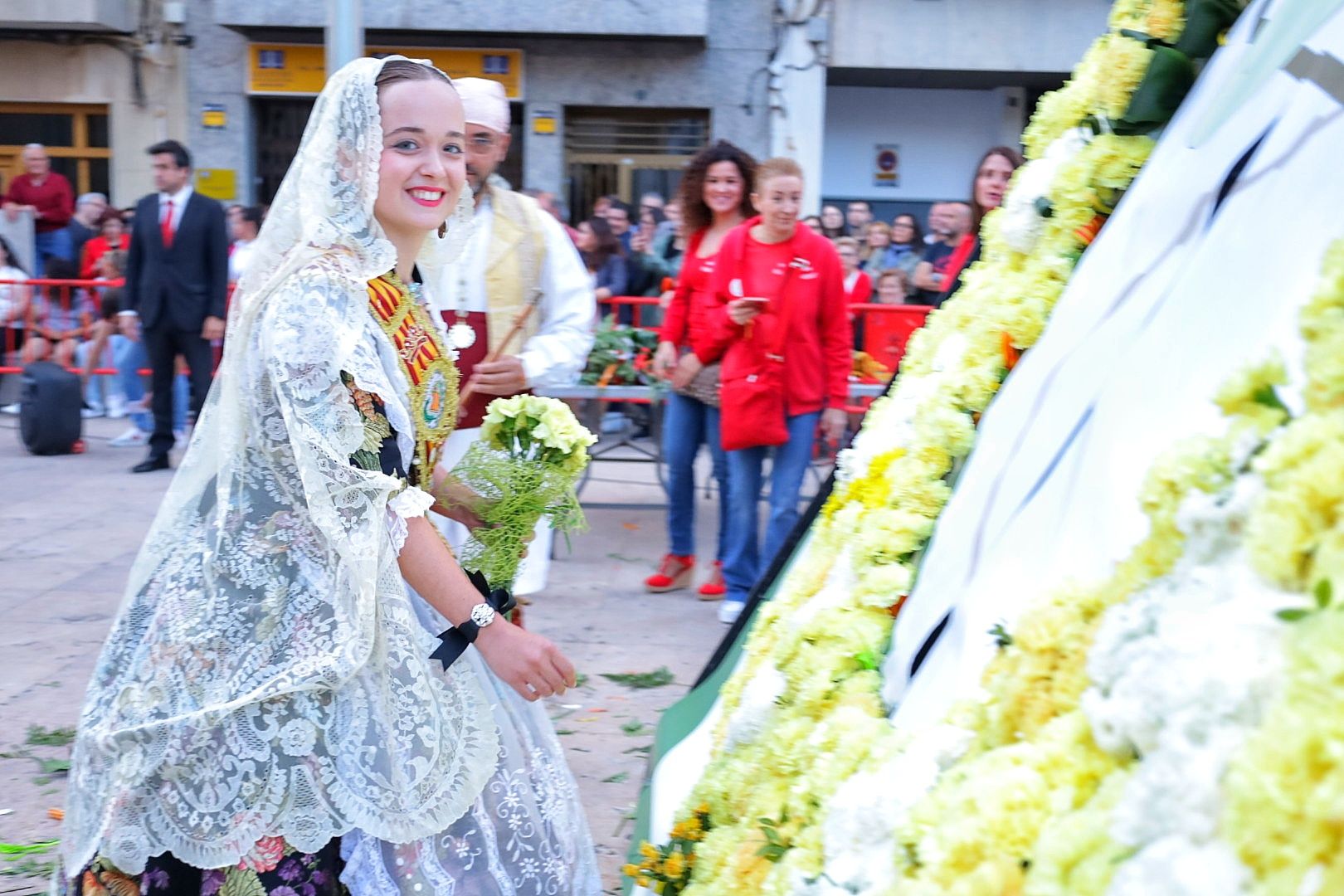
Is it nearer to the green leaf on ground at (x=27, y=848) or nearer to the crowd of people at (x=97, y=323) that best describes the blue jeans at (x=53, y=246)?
the crowd of people at (x=97, y=323)

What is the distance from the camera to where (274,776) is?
251 cm

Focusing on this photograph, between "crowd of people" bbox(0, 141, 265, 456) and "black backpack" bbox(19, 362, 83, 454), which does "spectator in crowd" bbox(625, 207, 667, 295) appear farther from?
"black backpack" bbox(19, 362, 83, 454)

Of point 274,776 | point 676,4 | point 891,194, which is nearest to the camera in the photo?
point 274,776

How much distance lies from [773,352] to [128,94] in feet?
44.3

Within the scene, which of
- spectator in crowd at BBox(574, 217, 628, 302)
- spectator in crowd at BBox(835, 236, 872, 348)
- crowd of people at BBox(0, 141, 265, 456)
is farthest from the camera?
crowd of people at BBox(0, 141, 265, 456)

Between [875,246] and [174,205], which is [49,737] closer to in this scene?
[174,205]

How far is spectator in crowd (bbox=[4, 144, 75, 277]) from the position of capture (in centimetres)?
1329

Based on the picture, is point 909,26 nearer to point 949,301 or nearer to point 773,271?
point 773,271

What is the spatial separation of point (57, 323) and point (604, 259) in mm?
4734

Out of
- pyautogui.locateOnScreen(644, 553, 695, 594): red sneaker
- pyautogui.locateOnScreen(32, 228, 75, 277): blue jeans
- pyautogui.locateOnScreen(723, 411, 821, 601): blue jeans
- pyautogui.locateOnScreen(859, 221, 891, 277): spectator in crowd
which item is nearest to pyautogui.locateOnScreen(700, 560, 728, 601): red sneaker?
pyautogui.locateOnScreen(644, 553, 695, 594): red sneaker

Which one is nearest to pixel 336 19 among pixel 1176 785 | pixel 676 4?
pixel 1176 785

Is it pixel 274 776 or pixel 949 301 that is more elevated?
pixel 949 301

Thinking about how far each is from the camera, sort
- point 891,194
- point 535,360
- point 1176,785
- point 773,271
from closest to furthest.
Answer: point 1176,785 → point 535,360 → point 773,271 → point 891,194

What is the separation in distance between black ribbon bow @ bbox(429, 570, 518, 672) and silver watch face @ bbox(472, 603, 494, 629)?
32 mm
